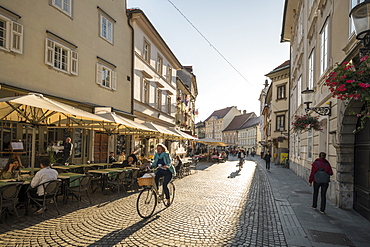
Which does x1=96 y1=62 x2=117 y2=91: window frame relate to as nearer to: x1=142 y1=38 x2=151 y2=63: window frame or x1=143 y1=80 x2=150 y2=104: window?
x1=143 y1=80 x2=150 y2=104: window

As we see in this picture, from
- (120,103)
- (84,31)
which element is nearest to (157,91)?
(120,103)

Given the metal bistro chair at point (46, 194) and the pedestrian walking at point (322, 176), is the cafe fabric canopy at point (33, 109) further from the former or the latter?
the pedestrian walking at point (322, 176)

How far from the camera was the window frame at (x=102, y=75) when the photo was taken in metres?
16.1

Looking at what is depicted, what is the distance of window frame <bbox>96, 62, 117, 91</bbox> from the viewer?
16062 millimetres

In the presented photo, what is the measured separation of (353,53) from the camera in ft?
21.4

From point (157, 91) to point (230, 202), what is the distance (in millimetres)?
17168

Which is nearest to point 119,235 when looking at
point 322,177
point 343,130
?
point 322,177

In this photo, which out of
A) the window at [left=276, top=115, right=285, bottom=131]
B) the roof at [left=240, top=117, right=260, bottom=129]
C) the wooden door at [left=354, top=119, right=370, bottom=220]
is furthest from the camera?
the roof at [left=240, top=117, right=260, bottom=129]

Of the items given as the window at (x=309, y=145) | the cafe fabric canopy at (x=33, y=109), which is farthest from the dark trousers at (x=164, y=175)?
the window at (x=309, y=145)

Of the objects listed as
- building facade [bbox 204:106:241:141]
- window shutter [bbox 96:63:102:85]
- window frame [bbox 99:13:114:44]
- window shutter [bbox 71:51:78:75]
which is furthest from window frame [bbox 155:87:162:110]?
building facade [bbox 204:106:241:141]

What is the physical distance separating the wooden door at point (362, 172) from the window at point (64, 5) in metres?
13.5

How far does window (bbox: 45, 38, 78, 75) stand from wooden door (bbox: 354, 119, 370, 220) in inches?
490

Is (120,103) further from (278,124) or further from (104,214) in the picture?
(278,124)

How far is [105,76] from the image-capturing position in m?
17.0
